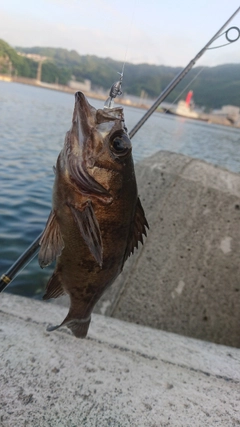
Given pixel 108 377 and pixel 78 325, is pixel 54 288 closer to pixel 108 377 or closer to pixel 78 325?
pixel 78 325

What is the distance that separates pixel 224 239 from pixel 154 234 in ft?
2.83

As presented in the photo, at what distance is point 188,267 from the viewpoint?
429 centimetres

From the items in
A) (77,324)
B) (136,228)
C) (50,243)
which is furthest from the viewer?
(77,324)

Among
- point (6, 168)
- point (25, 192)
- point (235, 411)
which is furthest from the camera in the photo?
point (6, 168)

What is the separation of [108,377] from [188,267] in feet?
6.81

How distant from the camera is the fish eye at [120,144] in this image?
179 cm

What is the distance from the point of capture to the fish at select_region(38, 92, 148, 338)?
1.77m

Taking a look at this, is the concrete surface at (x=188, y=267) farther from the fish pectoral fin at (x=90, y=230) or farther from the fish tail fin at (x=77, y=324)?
the fish pectoral fin at (x=90, y=230)

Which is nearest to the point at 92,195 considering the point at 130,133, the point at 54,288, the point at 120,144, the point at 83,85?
the point at 120,144

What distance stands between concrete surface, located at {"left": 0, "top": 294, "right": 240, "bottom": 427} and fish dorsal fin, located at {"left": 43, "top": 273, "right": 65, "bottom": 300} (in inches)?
24.9

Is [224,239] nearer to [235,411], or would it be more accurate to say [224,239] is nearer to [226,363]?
[226,363]

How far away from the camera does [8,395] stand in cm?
211

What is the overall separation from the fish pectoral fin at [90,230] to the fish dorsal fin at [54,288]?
18.9 inches

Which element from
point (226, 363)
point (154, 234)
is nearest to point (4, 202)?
point (154, 234)
